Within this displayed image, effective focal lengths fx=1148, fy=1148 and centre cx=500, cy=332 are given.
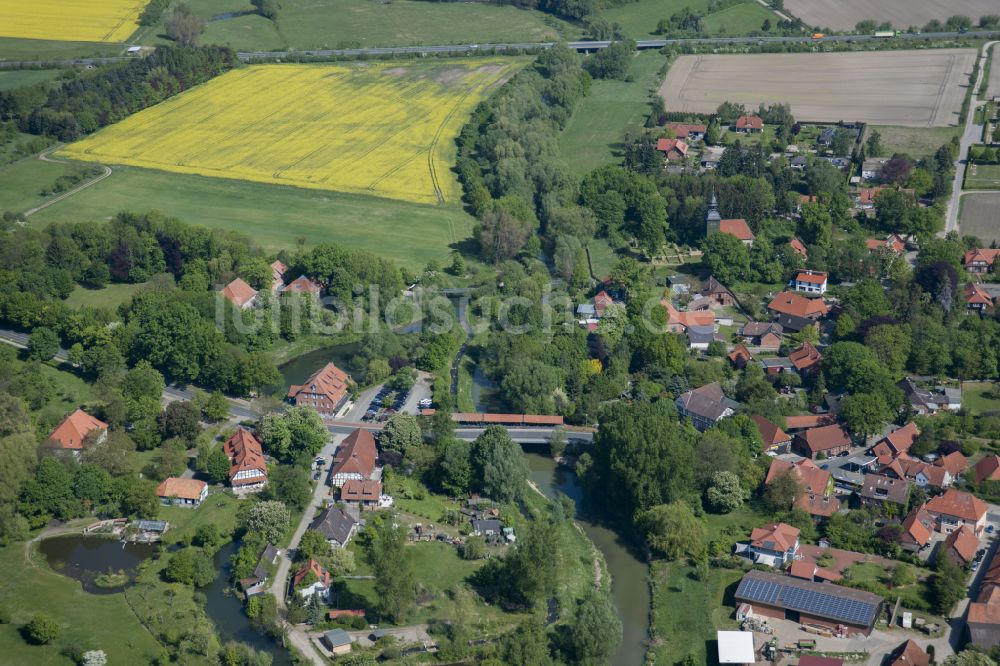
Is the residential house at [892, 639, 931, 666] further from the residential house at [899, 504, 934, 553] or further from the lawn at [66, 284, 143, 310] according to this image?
the lawn at [66, 284, 143, 310]

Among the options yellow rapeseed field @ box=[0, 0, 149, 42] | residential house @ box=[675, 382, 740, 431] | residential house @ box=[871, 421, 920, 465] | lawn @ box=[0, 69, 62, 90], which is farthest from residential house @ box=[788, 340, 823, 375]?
yellow rapeseed field @ box=[0, 0, 149, 42]

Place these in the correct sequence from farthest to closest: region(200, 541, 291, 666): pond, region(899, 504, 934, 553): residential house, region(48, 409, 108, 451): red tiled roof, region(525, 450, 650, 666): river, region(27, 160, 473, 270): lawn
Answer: region(27, 160, 473, 270): lawn, region(48, 409, 108, 451): red tiled roof, region(899, 504, 934, 553): residential house, region(525, 450, 650, 666): river, region(200, 541, 291, 666): pond

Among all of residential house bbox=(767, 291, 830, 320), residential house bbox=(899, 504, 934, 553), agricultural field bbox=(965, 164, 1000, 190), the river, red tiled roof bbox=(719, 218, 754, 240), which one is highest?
agricultural field bbox=(965, 164, 1000, 190)

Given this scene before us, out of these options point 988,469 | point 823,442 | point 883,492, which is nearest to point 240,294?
point 823,442

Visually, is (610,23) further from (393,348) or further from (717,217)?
(393,348)

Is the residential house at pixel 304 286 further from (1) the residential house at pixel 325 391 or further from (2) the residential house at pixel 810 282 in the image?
(2) the residential house at pixel 810 282

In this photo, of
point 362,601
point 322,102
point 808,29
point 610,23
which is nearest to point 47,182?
point 322,102
